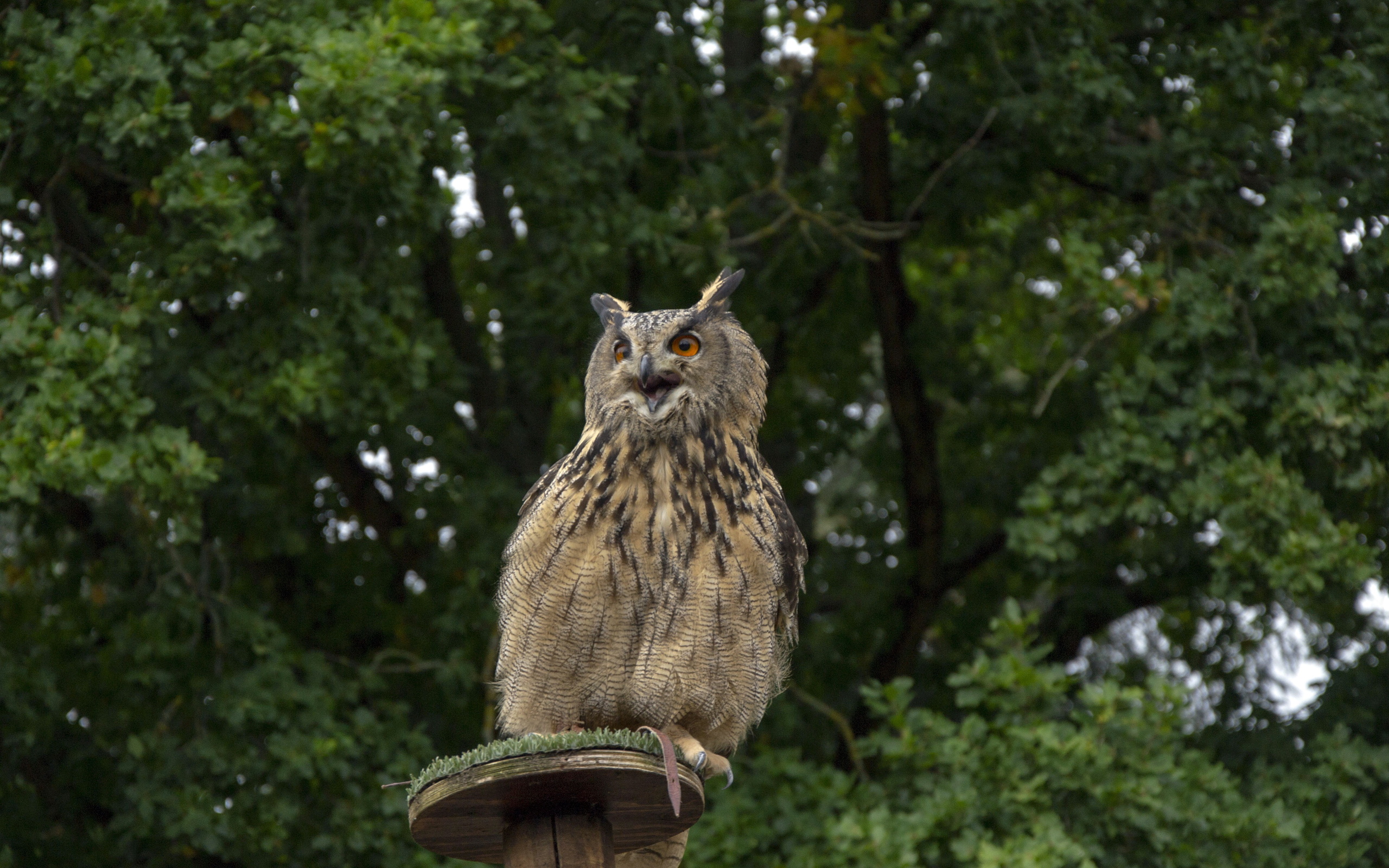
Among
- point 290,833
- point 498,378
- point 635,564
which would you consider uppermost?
point 635,564

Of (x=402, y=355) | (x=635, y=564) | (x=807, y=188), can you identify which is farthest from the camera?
(x=807, y=188)

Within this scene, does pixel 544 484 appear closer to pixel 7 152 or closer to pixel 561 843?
pixel 561 843

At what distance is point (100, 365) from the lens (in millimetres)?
5957

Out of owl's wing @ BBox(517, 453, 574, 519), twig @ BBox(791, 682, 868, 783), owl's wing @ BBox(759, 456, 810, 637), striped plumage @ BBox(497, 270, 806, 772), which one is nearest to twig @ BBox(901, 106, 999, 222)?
twig @ BBox(791, 682, 868, 783)

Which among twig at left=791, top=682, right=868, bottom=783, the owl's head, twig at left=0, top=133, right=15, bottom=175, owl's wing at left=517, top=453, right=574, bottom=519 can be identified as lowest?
twig at left=791, top=682, right=868, bottom=783

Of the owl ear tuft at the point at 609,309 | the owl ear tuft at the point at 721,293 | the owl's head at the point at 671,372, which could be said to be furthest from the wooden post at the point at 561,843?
the owl ear tuft at the point at 721,293

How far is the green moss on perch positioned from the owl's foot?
1.16 ft

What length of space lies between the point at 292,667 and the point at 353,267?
79.5 inches

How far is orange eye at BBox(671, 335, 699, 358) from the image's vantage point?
3.84m

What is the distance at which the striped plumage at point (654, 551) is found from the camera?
3844mm

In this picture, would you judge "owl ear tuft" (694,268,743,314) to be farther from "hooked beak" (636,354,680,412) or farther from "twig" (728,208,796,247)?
"twig" (728,208,796,247)

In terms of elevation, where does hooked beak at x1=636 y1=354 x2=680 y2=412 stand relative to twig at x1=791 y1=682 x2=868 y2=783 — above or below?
above

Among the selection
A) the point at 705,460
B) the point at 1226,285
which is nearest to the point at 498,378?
the point at 1226,285

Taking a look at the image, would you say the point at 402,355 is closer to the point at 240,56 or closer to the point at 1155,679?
the point at 240,56
